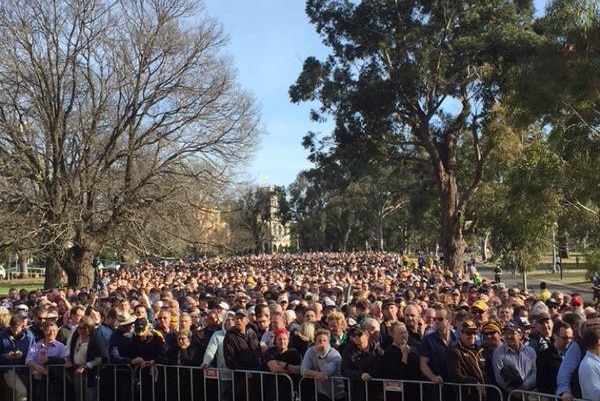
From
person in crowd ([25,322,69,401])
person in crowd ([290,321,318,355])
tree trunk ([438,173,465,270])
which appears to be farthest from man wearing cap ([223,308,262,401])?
tree trunk ([438,173,465,270])

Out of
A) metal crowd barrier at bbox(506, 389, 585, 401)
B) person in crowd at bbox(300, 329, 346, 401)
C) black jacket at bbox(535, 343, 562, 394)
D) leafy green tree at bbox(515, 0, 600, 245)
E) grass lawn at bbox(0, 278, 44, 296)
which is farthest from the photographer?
grass lawn at bbox(0, 278, 44, 296)

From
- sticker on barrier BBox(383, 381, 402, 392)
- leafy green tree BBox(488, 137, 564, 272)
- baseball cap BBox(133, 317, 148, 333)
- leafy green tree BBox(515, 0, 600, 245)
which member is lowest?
sticker on barrier BBox(383, 381, 402, 392)

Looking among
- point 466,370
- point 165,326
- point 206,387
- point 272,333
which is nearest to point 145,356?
point 165,326

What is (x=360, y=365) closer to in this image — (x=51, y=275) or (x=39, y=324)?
(x=39, y=324)

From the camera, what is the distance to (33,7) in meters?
22.4

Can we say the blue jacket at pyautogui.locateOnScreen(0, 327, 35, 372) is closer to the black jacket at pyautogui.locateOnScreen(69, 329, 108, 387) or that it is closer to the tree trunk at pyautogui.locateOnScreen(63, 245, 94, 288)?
the black jacket at pyautogui.locateOnScreen(69, 329, 108, 387)

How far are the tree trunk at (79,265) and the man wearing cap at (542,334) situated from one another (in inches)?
769

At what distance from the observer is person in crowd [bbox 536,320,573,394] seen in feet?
21.4

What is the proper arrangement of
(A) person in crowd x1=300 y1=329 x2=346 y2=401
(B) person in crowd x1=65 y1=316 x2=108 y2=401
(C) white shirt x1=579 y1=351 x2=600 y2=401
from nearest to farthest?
(C) white shirt x1=579 y1=351 x2=600 y2=401
(A) person in crowd x1=300 y1=329 x2=346 y2=401
(B) person in crowd x1=65 y1=316 x2=108 y2=401

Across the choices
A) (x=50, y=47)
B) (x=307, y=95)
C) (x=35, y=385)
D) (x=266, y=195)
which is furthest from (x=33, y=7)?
(x=266, y=195)

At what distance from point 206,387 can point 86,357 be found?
1.59 metres

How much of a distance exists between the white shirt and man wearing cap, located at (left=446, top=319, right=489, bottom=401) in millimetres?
1156

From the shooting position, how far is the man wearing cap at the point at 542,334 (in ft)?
24.3

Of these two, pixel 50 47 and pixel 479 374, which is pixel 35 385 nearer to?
pixel 479 374
